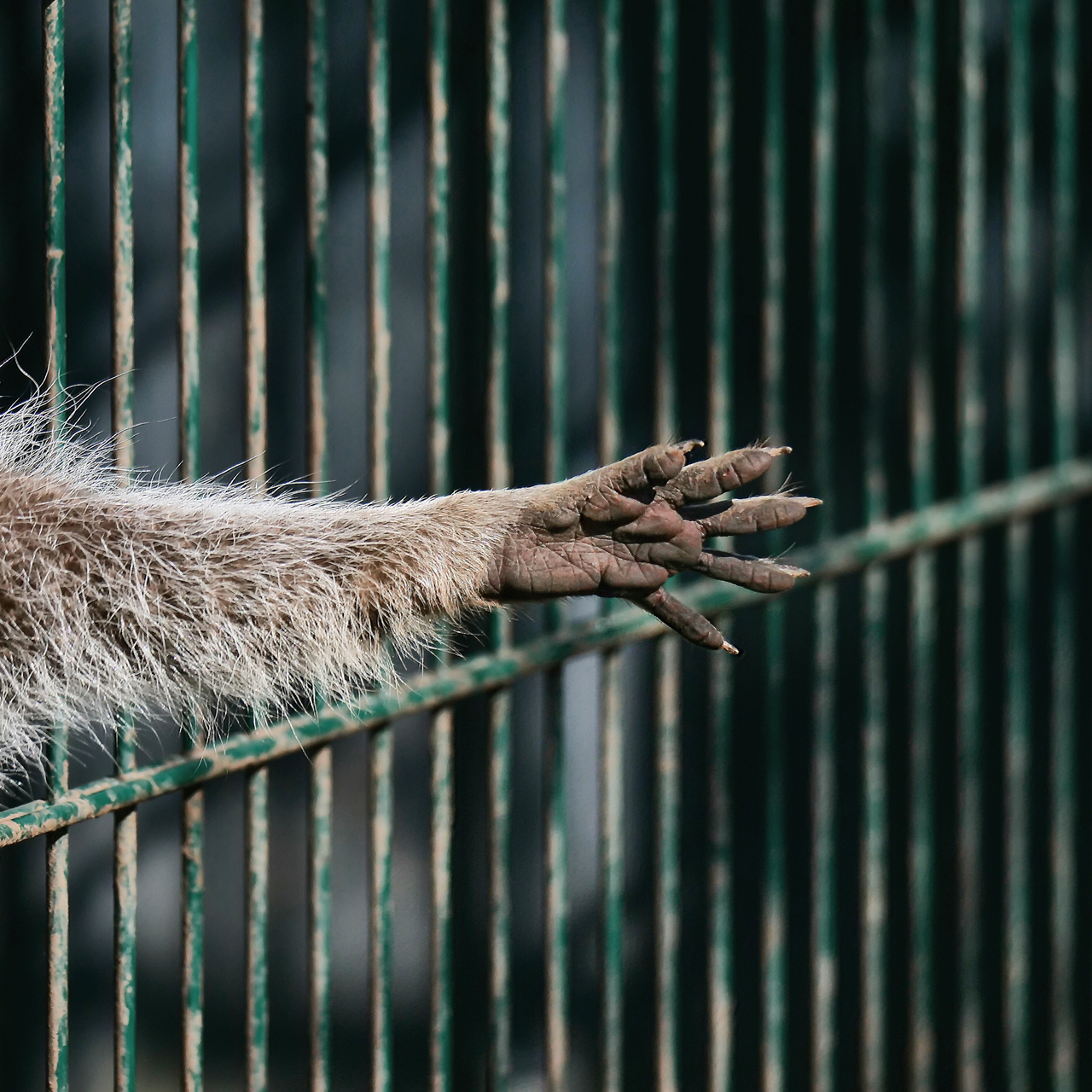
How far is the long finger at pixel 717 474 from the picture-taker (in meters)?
1.83

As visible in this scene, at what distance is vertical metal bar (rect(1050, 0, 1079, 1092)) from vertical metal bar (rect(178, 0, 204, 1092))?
2.30m

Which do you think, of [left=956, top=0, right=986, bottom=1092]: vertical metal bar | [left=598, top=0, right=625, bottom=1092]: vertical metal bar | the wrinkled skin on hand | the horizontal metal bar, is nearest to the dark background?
[left=956, top=0, right=986, bottom=1092]: vertical metal bar

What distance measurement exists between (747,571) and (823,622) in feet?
3.99

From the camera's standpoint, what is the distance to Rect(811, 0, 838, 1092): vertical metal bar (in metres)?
3.04

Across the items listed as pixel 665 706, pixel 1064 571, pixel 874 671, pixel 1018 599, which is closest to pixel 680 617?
pixel 665 706

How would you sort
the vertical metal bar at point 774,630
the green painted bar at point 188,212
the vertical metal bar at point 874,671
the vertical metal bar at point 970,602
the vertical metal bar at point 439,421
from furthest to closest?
the vertical metal bar at point 970,602, the vertical metal bar at point 874,671, the vertical metal bar at point 774,630, the vertical metal bar at point 439,421, the green painted bar at point 188,212

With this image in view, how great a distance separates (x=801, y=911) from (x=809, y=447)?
1249 millimetres

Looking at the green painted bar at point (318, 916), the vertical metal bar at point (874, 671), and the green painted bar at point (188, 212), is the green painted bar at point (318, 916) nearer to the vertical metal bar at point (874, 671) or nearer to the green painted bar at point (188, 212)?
the green painted bar at point (188, 212)

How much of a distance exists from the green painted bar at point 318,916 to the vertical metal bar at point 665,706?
2.46ft

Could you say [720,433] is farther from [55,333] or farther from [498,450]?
[55,333]

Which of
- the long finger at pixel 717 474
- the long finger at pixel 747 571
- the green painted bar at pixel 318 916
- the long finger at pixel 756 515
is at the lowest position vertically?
the green painted bar at pixel 318 916

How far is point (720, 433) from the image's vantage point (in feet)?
9.21

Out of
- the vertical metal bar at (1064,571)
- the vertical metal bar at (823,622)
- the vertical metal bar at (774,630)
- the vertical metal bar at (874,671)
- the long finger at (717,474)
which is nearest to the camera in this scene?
the long finger at (717,474)

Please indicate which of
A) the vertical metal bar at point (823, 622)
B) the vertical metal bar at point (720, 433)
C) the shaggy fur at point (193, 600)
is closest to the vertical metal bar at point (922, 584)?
the vertical metal bar at point (823, 622)
